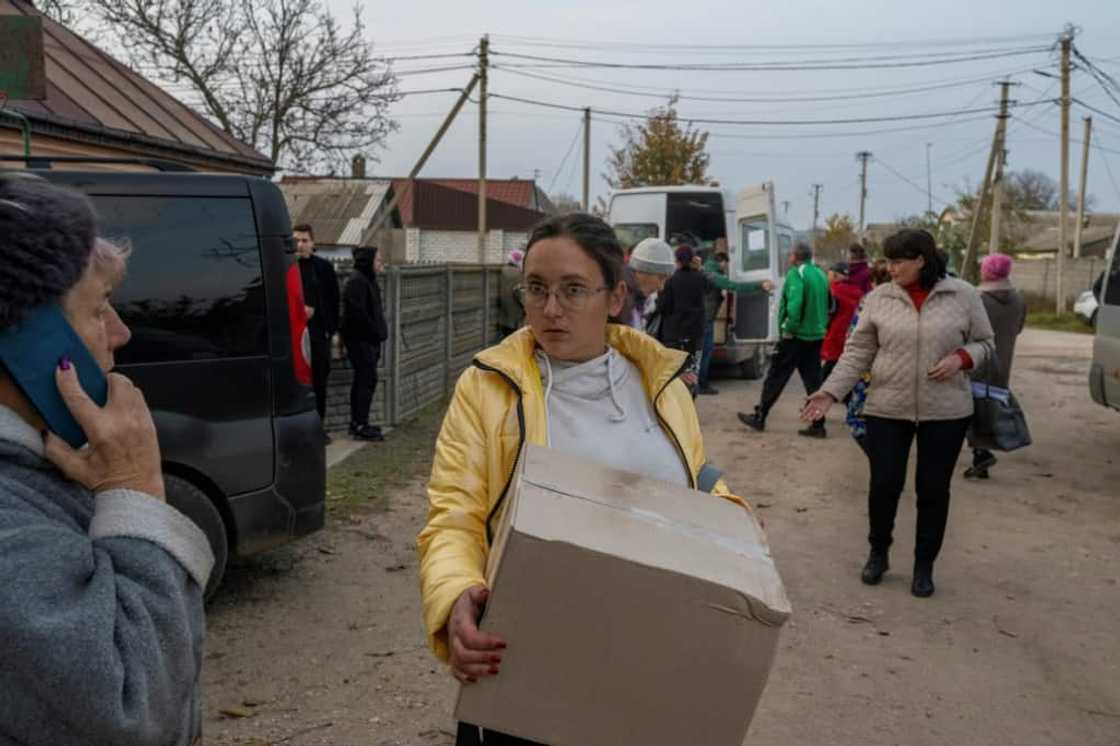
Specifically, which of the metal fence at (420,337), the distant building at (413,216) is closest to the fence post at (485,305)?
the metal fence at (420,337)

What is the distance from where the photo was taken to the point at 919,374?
5250mm

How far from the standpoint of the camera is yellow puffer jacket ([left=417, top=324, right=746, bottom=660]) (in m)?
2.03

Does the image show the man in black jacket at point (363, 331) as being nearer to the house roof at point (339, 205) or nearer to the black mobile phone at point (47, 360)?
the black mobile phone at point (47, 360)

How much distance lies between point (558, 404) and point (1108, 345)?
806 cm

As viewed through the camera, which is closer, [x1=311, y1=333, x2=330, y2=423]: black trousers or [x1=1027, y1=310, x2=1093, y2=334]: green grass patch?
[x1=311, y1=333, x2=330, y2=423]: black trousers

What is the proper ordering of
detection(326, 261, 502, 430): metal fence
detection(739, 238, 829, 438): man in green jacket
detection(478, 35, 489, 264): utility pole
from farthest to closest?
detection(478, 35, 489, 264): utility pole
detection(739, 238, 829, 438): man in green jacket
detection(326, 261, 502, 430): metal fence

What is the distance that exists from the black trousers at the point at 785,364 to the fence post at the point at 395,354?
11.9 ft

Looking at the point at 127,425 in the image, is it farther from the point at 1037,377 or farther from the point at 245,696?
the point at 1037,377

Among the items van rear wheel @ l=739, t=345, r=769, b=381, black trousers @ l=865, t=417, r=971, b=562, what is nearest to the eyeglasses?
black trousers @ l=865, t=417, r=971, b=562

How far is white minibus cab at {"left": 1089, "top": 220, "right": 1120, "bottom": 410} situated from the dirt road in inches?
46.1

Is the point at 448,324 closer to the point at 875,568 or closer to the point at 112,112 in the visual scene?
the point at 112,112

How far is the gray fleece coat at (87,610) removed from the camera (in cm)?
118

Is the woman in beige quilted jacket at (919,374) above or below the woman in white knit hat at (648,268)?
below

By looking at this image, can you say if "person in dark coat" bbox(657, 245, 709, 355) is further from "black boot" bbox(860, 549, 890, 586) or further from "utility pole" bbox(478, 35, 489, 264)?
"utility pole" bbox(478, 35, 489, 264)
